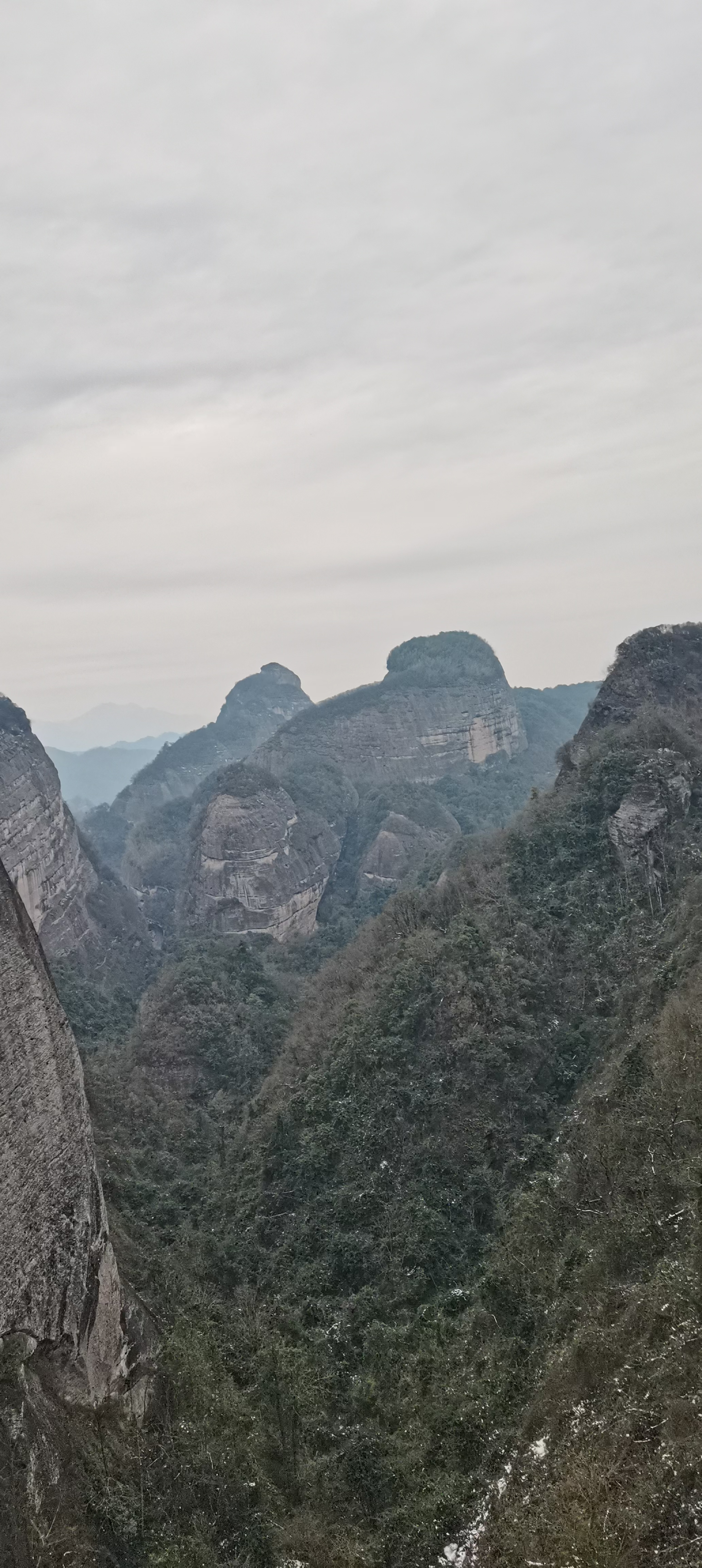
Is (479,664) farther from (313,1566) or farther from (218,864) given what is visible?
(313,1566)

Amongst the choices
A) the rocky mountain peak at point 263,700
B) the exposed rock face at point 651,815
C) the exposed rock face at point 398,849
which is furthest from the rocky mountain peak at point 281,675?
the exposed rock face at point 651,815

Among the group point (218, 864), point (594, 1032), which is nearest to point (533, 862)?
point (594, 1032)

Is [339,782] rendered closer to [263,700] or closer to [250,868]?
[250,868]

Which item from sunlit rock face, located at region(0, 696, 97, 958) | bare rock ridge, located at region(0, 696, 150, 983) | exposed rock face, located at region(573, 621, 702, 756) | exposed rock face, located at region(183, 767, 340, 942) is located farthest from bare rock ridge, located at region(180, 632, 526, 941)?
exposed rock face, located at region(573, 621, 702, 756)

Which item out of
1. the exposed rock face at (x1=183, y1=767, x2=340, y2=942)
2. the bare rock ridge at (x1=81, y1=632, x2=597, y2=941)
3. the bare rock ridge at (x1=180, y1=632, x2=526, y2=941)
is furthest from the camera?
the bare rock ridge at (x1=81, y1=632, x2=597, y2=941)

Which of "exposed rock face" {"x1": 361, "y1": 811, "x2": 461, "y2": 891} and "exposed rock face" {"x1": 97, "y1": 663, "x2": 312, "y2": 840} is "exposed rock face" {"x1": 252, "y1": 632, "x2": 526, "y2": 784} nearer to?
"exposed rock face" {"x1": 361, "y1": 811, "x2": 461, "y2": 891}

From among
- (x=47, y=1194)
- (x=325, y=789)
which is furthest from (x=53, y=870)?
(x=47, y=1194)
